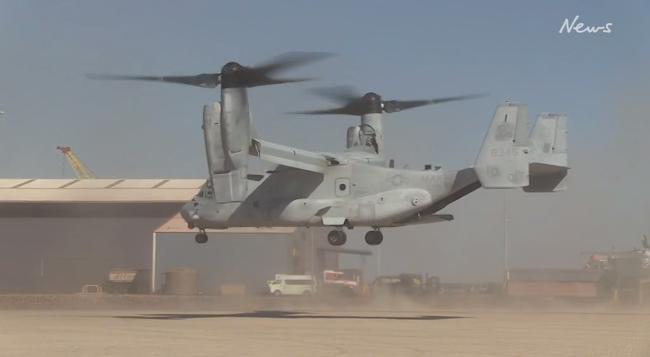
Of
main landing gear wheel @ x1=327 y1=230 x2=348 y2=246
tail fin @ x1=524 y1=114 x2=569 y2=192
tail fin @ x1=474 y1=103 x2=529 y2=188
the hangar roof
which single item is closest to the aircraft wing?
main landing gear wheel @ x1=327 y1=230 x2=348 y2=246

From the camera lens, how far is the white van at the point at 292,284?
277 ft

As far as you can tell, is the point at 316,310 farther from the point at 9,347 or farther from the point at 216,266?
the point at 9,347

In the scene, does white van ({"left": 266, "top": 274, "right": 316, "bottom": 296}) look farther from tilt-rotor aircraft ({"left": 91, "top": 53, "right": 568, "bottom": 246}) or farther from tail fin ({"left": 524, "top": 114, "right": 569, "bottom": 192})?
tail fin ({"left": 524, "top": 114, "right": 569, "bottom": 192})

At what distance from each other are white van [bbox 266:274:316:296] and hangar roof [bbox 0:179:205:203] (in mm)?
14921

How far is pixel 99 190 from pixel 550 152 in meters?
57.2

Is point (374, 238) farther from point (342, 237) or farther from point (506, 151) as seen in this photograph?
point (506, 151)

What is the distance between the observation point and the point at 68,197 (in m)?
97.5

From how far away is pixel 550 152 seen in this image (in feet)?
178

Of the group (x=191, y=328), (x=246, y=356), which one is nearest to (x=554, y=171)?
(x=191, y=328)

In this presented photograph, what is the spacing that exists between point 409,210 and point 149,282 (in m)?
42.7

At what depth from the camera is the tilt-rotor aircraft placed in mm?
51375

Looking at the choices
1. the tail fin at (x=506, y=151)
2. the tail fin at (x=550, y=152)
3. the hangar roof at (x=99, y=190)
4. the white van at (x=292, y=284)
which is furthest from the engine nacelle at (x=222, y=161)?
the hangar roof at (x=99, y=190)

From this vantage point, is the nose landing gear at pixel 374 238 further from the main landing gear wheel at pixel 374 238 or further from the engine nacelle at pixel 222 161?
the engine nacelle at pixel 222 161

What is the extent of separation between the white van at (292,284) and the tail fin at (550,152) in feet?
110
